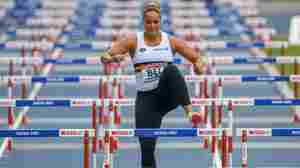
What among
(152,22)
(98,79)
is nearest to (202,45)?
(98,79)

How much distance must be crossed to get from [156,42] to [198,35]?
39.8 feet

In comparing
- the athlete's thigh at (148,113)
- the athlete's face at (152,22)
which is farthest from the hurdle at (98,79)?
the athlete's face at (152,22)

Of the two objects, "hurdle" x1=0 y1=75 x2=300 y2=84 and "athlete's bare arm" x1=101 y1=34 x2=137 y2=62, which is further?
"hurdle" x1=0 y1=75 x2=300 y2=84

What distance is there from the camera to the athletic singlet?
1017 centimetres

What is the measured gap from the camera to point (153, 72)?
1018 centimetres

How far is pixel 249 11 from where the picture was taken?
2556 centimetres

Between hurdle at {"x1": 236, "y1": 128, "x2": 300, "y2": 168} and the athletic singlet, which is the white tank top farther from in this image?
hurdle at {"x1": 236, "y1": 128, "x2": 300, "y2": 168}

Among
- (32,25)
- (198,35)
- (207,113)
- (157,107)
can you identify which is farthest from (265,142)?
(32,25)

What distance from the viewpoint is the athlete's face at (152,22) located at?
994 cm

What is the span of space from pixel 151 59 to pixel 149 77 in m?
0.16

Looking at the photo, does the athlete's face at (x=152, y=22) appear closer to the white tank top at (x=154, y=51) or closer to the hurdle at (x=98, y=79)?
the white tank top at (x=154, y=51)

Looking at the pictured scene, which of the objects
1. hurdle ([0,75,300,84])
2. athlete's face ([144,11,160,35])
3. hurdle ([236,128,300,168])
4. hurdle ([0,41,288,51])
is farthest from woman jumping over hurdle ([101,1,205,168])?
hurdle ([0,41,288,51])

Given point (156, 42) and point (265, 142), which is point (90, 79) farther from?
point (156, 42)

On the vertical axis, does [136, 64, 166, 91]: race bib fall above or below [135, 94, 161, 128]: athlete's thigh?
above
